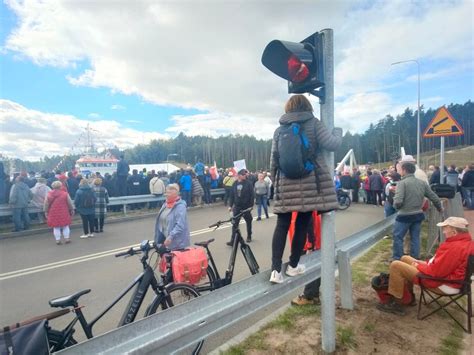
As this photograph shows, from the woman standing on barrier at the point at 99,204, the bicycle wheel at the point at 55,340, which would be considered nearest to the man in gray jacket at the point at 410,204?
the bicycle wheel at the point at 55,340

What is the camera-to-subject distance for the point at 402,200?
18.6ft

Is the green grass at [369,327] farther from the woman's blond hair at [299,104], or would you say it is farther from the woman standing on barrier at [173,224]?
the woman standing on barrier at [173,224]

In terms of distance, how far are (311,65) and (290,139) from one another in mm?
719

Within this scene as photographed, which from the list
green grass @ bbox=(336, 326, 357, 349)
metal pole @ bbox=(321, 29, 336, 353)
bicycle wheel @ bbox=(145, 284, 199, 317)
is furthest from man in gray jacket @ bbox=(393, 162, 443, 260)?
bicycle wheel @ bbox=(145, 284, 199, 317)

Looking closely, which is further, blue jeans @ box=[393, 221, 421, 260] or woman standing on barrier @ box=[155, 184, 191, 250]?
blue jeans @ box=[393, 221, 421, 260]

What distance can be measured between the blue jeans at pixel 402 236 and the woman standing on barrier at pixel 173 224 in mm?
3737

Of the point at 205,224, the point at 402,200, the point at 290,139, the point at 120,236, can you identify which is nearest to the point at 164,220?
the point at 290,139

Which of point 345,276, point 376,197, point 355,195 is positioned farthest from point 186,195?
point 345,276

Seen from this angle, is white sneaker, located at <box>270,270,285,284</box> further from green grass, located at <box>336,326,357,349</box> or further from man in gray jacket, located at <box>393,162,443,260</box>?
man in gray jacket, located at <box>393,162,443,260</box>

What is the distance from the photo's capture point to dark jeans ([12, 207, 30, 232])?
434 inches

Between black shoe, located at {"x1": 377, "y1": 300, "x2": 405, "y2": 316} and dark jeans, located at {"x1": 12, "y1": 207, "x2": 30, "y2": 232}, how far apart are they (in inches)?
456

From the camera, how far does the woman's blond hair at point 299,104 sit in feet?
10.1

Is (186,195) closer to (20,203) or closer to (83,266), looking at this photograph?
(20,203)

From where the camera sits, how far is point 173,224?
4875 mm
